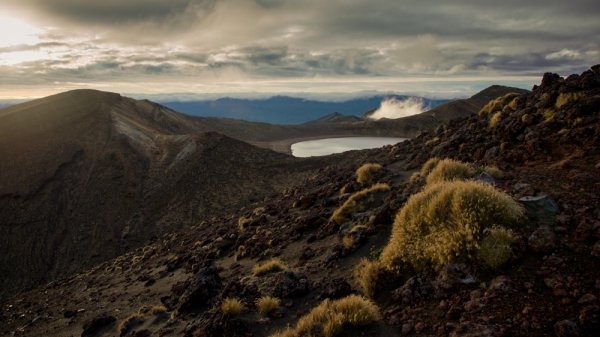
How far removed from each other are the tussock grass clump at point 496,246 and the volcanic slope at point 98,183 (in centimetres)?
3520

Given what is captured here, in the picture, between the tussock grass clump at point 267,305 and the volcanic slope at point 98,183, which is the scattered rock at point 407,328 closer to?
the tussock grass clump at point 267,305

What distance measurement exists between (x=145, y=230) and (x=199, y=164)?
18348 millimetres

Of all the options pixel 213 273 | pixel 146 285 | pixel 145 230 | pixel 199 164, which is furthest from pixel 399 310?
pixel 199 164

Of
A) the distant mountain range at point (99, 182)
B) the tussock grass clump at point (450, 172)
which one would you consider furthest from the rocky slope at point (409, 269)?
the distant mountain range at point (99, 182)

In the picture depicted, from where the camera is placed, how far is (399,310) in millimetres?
8312

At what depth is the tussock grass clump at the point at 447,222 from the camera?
877cm

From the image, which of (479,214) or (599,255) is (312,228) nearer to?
(479,214)

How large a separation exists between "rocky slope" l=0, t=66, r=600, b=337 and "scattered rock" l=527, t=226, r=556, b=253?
21mm

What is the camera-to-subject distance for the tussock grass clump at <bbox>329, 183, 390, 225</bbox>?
16.5 m

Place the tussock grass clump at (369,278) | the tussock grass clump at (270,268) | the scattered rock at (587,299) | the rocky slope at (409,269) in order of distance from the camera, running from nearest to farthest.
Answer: the scattered rock at (587,299) → the rocky slope at (409,269) → the tussock grass clump at (369,278) → the tussock grass clump at (270,268)

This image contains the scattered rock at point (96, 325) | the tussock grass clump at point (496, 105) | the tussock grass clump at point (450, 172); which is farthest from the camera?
the tussock grass clump at point (496, 105)

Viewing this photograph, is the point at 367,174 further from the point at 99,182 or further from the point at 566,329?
the point at 99,182

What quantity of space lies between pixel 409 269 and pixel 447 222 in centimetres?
150

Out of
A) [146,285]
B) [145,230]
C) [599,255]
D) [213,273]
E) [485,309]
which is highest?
[599,255]
